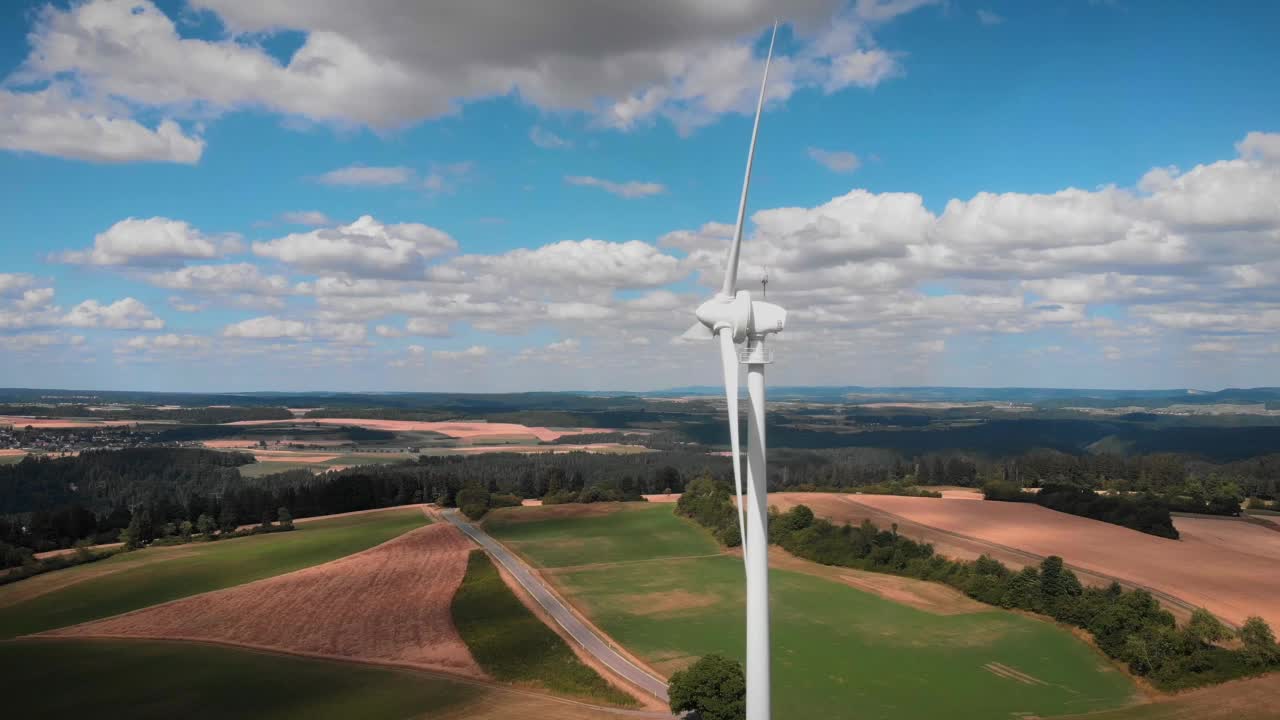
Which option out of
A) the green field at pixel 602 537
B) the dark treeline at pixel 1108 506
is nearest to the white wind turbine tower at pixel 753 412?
the green field at pixel 602 537

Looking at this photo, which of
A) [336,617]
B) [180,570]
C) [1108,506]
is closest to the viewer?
[336,617]

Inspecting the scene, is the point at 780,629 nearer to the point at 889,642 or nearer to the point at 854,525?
the point at 889,642

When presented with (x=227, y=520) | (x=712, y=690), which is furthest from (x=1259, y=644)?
(x=227, y=520)

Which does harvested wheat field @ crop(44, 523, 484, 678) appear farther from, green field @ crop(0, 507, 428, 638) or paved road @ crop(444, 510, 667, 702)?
paved road @ crop(444, 510, 667, 702)

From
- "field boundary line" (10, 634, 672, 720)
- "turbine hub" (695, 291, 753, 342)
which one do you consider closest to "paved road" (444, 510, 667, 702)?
"field boundary line" (10, 634, 672, 720)

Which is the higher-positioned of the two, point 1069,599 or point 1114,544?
point 1114,544

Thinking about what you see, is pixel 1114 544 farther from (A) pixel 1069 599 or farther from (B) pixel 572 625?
(B) pixel 572 625

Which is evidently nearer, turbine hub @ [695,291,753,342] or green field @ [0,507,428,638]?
turbine hub @ [695,291,753,342]

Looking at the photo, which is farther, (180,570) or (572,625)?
(180,570)
